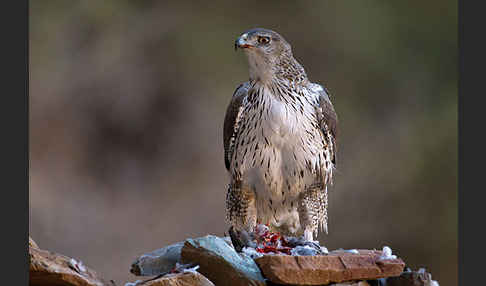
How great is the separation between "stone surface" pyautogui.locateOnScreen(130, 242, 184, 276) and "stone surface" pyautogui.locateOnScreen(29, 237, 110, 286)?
37cm

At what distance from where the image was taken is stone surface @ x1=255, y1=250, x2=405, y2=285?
6.19ft

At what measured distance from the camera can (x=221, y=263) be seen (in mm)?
1900

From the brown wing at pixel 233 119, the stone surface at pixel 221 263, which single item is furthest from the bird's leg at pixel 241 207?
the stone surface at pixel 221 263

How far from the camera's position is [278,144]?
2.57 meters

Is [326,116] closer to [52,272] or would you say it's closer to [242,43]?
[242,43]

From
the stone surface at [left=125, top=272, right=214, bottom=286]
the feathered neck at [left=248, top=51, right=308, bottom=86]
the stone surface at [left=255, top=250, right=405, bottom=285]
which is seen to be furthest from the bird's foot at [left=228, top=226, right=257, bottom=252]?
the feathered neck at [left=248, top=51, right=308, bottom=86]

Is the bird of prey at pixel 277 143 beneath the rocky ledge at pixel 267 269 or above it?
above

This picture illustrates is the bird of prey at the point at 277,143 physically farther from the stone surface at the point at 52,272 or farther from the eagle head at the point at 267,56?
the stone surface at the point at 52,272

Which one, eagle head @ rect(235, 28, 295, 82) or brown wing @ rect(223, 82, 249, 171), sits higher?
eagle head @ rect(235, 28, 295, 82)

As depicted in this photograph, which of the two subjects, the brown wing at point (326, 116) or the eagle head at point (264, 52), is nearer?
the eagle head at point (264, 52)

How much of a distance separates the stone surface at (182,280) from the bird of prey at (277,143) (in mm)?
885

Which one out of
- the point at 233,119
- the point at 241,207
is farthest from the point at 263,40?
the point at 241,207

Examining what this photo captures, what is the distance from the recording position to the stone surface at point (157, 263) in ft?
6.92

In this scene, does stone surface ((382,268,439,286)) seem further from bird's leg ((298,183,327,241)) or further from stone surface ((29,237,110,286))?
stone surface ((29,237,110,286))
